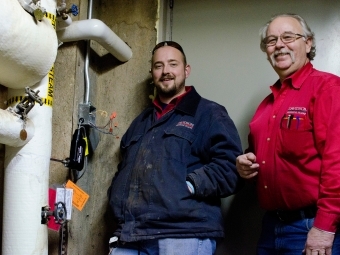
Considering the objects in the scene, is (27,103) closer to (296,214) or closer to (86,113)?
(86,113)

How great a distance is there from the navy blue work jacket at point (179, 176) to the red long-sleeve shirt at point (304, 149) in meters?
0.15

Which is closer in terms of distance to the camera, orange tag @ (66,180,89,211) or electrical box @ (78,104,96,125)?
orange tag @ (66,180,89,211)

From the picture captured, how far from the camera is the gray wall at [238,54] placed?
1731 millimetres

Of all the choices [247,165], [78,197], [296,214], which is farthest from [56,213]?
[296,214]

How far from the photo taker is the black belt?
3.98 ft

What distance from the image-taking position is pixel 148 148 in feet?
5.08

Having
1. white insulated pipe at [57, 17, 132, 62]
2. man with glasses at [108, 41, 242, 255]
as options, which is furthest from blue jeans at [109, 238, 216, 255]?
white insulated pipe at [57, 17, 132, 62]

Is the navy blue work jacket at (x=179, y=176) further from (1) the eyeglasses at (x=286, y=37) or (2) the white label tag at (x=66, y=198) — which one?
(1) the eyeglasses at (x=286, y=37)

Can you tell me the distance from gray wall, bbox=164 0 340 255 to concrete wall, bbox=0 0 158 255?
7.3 inches

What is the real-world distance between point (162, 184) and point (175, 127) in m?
0.23

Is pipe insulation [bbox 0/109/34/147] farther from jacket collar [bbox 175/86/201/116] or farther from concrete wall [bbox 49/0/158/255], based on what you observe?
jacket collar [bbox 175/86/201/116]

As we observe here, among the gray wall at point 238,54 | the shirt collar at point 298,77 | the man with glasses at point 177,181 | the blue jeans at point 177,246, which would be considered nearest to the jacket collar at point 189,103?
the man with glasses at point 177,181

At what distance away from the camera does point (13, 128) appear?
51.5 inches

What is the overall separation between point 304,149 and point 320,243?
0.87 feet
